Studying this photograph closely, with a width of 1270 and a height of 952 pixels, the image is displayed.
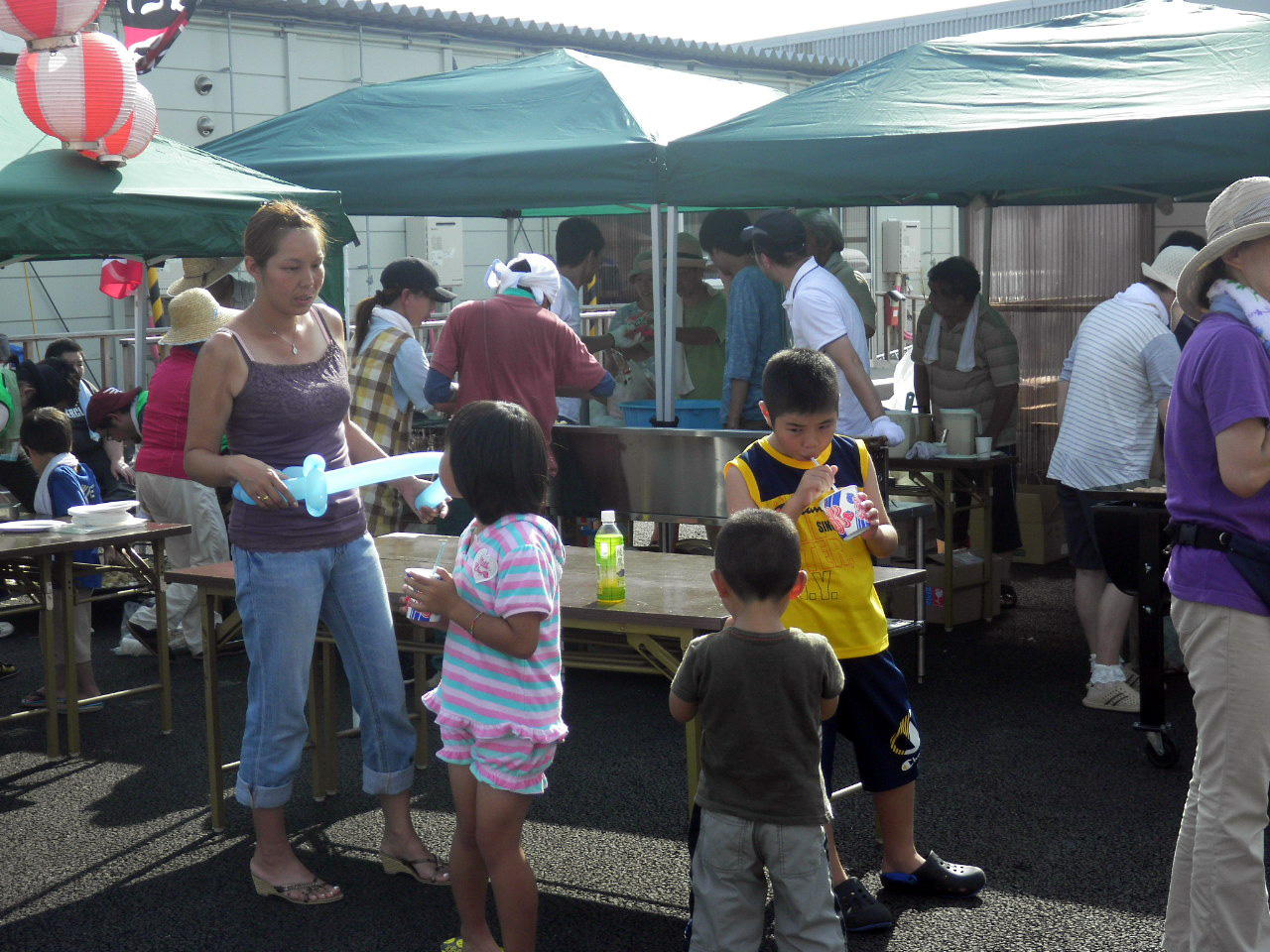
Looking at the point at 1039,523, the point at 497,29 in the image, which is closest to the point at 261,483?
the point at 1039,523

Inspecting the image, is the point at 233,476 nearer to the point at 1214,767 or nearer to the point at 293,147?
the point at 1214,767

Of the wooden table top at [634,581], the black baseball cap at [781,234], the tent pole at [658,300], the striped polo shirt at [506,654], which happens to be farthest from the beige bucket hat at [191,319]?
the striped polo shirt at [506,654]

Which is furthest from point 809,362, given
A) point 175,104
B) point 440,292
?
point 175,104

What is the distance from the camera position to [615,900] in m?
3.75

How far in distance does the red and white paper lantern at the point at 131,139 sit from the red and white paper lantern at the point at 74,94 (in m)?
0.04

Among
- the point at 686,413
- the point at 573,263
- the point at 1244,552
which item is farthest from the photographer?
the point at 573,263

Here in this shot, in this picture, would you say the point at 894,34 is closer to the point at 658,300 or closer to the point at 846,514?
the point at 658,300

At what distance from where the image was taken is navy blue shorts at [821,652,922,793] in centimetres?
339

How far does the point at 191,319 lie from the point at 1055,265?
6.17m

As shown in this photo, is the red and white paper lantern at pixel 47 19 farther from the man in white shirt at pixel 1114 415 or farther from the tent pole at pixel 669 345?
the man in white shirt at pixel 1114 415

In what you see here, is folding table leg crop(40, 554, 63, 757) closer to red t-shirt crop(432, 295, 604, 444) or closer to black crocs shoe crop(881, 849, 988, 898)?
red t-shirt crop(432, 295, 604, 444)

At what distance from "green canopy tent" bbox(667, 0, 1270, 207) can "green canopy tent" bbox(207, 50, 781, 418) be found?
1.51 ft

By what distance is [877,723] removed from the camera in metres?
3.42

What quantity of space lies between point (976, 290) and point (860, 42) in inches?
644
